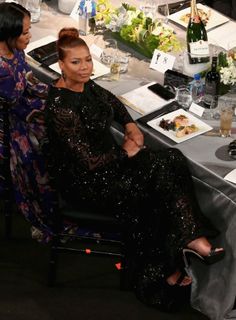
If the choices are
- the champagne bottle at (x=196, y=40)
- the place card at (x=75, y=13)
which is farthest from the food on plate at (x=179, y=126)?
the place card at (x=75, y=13)

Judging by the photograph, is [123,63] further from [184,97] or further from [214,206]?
[214,206]

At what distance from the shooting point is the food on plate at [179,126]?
11.8 ft

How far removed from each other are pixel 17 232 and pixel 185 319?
102 centimetres

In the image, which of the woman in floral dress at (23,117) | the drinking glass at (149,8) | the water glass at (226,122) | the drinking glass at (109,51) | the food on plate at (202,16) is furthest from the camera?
the food on plate at (202,16)

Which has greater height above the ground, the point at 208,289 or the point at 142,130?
the point at 142,130

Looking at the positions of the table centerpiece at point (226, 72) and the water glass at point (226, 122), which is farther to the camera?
the table centerpiece at point (226, 72)

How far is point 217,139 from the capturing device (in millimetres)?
3551

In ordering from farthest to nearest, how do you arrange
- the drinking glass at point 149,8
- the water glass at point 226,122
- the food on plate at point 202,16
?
the food on plate at point 202,16 → the drinking glass at point 149,8 → the water glass at point 226,122

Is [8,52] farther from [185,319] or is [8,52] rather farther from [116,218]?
[185,319]

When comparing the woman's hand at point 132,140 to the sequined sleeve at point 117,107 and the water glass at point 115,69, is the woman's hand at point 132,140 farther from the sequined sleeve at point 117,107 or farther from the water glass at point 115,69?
the water glass at point 115,69

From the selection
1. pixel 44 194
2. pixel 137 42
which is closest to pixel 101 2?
pixel 137 42

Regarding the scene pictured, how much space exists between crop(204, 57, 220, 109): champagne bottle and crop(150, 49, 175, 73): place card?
0.96 feet

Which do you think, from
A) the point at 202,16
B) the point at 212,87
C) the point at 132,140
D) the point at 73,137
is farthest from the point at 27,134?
the point at 202,16

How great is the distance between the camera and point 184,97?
12.4ft
